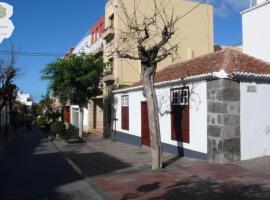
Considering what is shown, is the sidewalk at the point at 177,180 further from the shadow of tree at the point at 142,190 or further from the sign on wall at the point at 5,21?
the sign on wall at the point at 5,21

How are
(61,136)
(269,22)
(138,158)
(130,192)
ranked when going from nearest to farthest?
1. (130,192)
2. (138,158)
3. (269,22)
4. (61,136)

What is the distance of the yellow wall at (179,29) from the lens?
89.0 feet

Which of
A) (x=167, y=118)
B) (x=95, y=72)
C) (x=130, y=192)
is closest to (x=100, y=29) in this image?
(x=95, y=72)

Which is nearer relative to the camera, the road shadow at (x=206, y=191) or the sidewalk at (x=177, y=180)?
the road shadow at (x=206, y=191)

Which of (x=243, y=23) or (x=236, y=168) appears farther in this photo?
(x=243, y=23)

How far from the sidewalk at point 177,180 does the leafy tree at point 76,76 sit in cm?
985

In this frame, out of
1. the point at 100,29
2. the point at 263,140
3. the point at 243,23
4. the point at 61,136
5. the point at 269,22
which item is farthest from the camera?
the point at 100,29

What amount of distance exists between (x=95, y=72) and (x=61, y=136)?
5.86 meters

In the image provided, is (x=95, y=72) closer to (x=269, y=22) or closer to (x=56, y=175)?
(x=269, y=22)

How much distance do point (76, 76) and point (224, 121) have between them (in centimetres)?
1337

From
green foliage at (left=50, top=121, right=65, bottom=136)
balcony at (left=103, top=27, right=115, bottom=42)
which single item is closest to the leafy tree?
green foliage at (left=50, top=121, right=65, bottom=136)

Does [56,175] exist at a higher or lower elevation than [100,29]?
lower

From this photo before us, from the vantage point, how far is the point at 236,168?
463 inches

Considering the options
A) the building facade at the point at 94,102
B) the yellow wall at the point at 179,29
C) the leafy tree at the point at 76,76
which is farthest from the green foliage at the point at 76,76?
the building facade at the point at 94,102
